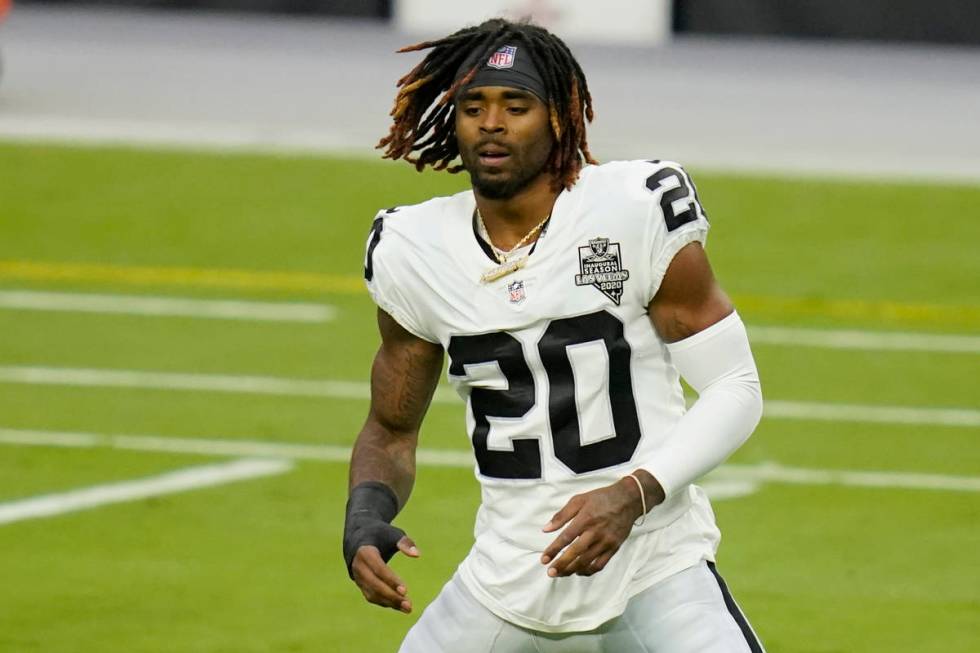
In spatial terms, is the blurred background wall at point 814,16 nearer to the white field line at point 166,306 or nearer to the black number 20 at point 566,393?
the white field line at point 166,306

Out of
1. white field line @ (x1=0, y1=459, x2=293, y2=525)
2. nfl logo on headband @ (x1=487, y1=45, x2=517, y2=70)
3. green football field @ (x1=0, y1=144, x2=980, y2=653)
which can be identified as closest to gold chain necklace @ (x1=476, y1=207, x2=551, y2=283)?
nfl logo on headband @ (x1=487, y1=45, x2=517, y2=70)

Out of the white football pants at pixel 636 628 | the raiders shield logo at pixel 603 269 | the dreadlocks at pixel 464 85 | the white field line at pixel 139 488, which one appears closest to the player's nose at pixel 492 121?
the dreadlocks at pixel 464 85

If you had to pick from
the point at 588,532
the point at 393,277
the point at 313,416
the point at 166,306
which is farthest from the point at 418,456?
the point at 588,532

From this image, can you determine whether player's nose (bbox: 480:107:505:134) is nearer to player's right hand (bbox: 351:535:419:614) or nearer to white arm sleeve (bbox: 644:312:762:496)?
white arm sleeve (bbox: 644:312:762:496)

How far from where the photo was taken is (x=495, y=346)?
4.91 metres

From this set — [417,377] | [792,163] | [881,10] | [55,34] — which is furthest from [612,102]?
[417,377]

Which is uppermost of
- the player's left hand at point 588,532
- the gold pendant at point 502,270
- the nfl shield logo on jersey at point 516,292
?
the gold pendant at point 502,270

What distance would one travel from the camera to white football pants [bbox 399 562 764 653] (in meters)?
4.72

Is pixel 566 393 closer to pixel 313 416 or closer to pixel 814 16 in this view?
pixel 313 416

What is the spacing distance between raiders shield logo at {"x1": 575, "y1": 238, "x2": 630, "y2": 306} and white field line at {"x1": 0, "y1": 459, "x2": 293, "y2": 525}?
4488 mm

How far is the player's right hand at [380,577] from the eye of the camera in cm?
467

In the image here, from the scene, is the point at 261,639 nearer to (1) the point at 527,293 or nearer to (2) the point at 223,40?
(1) the point at 527,293

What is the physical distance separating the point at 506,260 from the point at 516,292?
0.10 m

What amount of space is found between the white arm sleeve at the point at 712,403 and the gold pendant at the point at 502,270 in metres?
0.41
